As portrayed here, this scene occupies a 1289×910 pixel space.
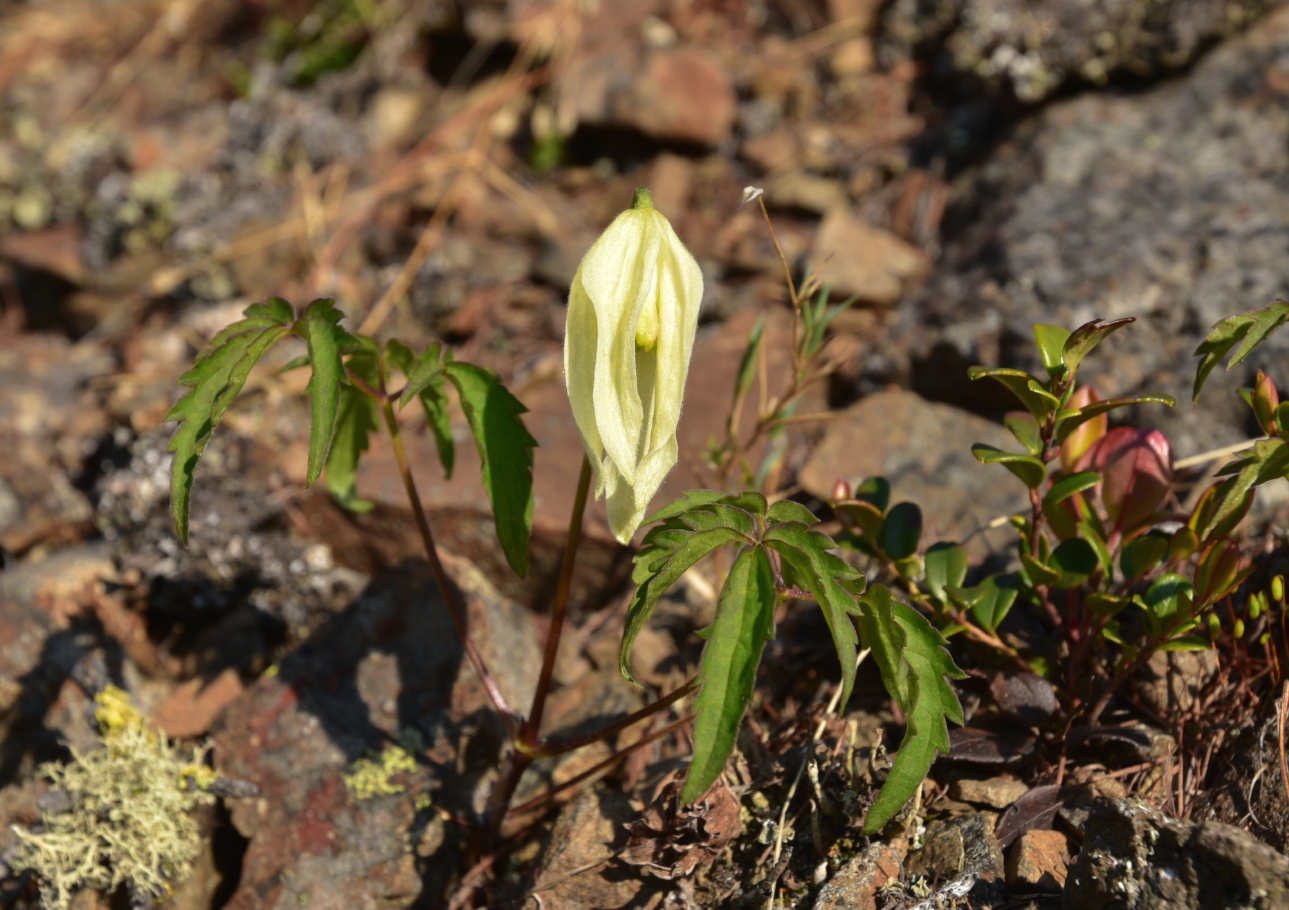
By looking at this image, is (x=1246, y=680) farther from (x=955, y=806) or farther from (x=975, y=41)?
(x=975, y=41)

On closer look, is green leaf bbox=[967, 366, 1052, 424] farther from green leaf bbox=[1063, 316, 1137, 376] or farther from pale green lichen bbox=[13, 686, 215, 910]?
pale green lichen bbox=[13, 686, 215, 910]

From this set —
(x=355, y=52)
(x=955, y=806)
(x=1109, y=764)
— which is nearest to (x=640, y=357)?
(x=955, y=806)

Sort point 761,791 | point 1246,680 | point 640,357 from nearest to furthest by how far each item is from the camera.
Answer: point 640,357
point 1246,680
point 761,791

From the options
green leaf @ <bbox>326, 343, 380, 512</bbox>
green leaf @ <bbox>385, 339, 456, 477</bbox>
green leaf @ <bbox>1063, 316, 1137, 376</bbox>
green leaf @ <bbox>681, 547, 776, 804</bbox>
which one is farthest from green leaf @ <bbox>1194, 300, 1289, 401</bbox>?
green leaf @ <bbox>326, 343, 380, 512</bbox>

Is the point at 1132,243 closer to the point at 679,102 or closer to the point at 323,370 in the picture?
the point at 679,102

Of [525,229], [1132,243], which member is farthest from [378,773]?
[525,229]
